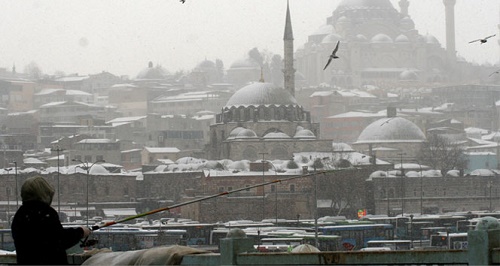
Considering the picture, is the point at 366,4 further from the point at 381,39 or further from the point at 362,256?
the point at 362,256

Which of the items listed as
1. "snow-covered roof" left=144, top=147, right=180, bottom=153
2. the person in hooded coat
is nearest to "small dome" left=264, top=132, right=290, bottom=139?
"snow-covered roof" left=144, top=147, right=180, bottom=153

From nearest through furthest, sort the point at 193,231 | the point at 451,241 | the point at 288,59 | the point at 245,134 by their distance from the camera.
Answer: the point at 451,241 < the point at 193,231 < the point at 245,134 < the point at 288,59

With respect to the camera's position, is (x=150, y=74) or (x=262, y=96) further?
(x=150, y=74)

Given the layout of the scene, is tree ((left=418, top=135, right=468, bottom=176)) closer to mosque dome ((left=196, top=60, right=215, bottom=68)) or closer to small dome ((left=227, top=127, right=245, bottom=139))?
small dome ((left=227, top=127, right=245, bottom=139))

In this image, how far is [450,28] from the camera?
495ft

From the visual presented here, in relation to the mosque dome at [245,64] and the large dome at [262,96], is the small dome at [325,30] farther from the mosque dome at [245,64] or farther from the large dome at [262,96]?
the large dome at [262,96]

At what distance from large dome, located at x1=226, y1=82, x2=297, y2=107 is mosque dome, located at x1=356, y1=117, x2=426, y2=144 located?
9.35 m

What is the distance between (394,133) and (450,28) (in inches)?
2955

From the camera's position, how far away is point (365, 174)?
61281 mm

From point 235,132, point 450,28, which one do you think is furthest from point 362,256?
point 450,28

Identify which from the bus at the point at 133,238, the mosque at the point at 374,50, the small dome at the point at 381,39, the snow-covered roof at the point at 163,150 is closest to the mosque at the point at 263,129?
the snow-covered roof at the point at 163,150

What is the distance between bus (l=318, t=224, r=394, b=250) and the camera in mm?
38781

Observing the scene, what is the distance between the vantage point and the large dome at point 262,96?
69.6 m

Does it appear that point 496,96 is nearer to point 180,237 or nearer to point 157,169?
point 157,169
